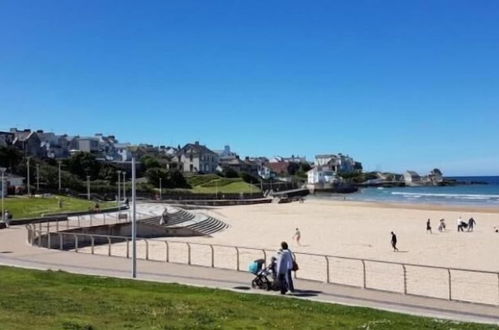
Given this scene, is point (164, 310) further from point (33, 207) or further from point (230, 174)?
point (230, 174)

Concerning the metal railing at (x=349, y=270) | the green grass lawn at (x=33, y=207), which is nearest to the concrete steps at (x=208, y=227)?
the green grass lawn at (x=33, y=207)

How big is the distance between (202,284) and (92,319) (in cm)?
616

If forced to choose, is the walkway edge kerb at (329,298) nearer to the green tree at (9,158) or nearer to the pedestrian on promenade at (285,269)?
the pedestrian on promenade at (285,269)

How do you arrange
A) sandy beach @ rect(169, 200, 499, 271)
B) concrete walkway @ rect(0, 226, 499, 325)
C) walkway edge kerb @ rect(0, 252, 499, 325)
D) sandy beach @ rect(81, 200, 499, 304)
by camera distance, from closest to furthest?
walkway edge kerb @ rect(0, 252, 499, 325) < concrete walkway @ rect(0, 226, 499, 325) < sandy beach @ rect(81, 200, 499, 304) < sandy beach @ rect(169, 200, 499, 271)

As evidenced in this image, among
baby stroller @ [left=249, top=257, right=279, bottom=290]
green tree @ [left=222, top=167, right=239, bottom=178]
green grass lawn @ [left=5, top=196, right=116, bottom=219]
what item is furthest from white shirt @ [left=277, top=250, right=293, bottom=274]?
green tree @ [left=222, top=167, right=239, bottom=178]

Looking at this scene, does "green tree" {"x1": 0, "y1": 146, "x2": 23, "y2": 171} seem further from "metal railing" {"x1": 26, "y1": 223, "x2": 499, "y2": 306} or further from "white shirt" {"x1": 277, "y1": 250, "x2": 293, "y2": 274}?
"white shirt" {"x1": 277, "y1": 250, "x2": 293, "y2": 274}

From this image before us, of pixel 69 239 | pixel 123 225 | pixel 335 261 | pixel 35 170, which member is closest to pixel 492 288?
pixel 335 261

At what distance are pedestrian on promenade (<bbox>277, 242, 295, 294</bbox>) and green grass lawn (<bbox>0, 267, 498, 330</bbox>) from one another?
1231 mm

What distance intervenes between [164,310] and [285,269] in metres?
4.54

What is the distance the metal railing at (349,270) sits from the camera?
18.5 meters

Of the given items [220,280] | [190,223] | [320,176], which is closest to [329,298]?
[220,280]

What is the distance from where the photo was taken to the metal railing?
18.5 meters

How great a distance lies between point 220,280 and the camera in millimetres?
16500

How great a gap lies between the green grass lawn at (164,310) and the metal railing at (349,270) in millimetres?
4180
